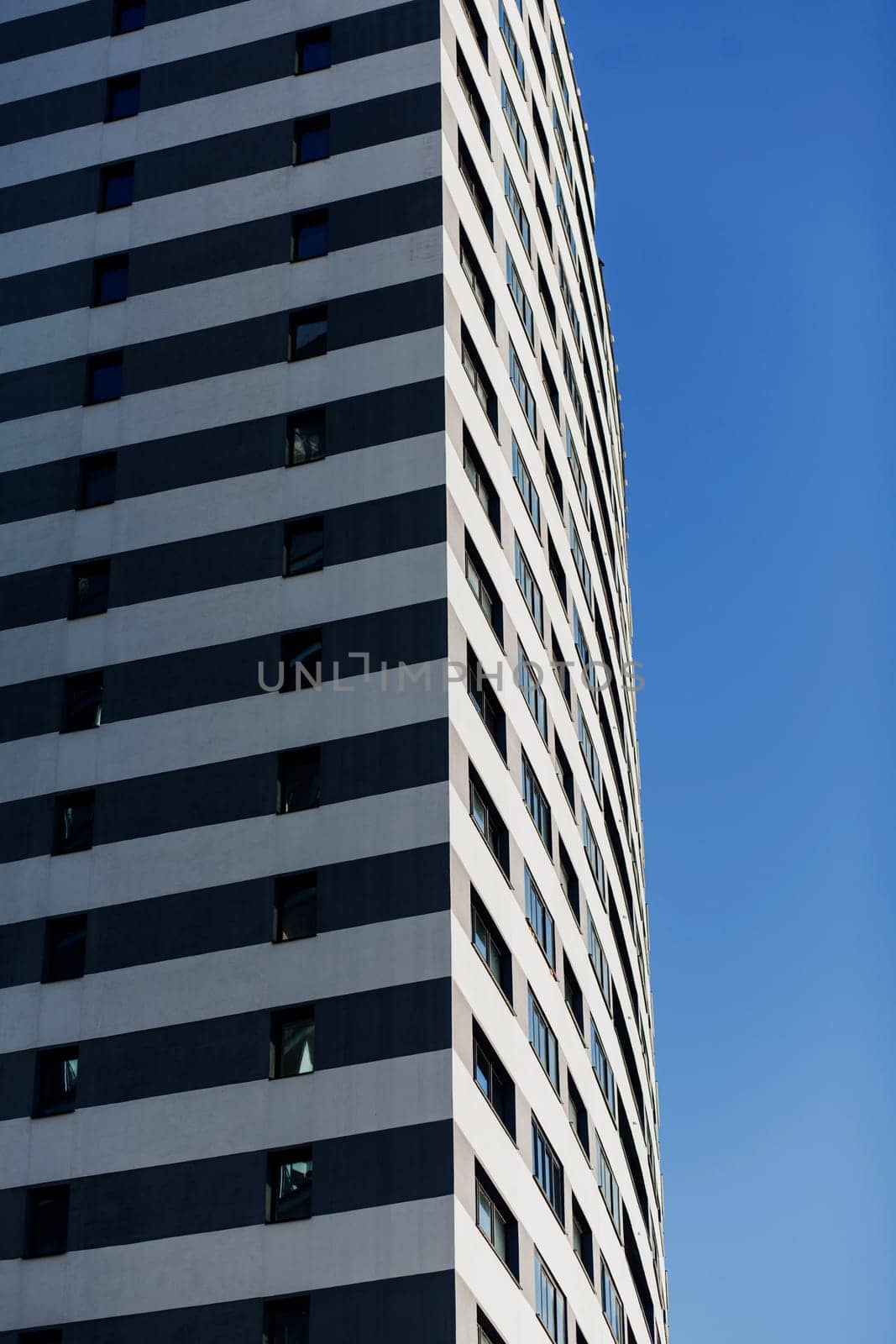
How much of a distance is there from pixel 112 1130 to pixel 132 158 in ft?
99.9

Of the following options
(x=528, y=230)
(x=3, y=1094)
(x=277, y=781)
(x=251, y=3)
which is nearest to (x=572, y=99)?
(x=528, y=230)

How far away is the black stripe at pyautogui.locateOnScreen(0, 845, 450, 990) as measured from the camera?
42.9 m

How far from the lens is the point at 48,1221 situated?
1654 inches

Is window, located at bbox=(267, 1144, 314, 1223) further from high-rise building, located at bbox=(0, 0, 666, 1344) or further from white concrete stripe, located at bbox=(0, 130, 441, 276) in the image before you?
white concrete stripe, located at bbox=(0, 130, 441, 276)

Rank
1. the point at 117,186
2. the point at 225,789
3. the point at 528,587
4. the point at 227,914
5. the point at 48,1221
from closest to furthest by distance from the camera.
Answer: the point at 48,1221 → the point at 227,914 → the point at 225,789 → the point at 117,186 → the point at 528,587

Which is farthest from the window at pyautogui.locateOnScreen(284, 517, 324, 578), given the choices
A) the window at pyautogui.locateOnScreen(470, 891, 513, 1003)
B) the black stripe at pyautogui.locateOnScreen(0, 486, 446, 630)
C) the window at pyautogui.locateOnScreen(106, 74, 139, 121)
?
the window at pyautogui.locateOnScreen(106, 74, 139, 121)

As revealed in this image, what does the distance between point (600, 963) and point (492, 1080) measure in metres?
21.4

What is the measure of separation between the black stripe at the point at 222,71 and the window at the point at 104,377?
890 centimetres

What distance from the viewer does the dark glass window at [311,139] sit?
2183 inches

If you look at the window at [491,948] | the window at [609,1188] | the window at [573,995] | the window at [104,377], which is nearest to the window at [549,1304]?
the window at [491,948]

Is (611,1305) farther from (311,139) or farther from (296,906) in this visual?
(311,139)

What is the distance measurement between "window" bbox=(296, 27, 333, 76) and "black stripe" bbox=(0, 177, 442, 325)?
19.3ft

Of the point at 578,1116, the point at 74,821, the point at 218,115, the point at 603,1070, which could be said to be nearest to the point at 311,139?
the point at 218,115

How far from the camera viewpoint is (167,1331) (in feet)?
129
